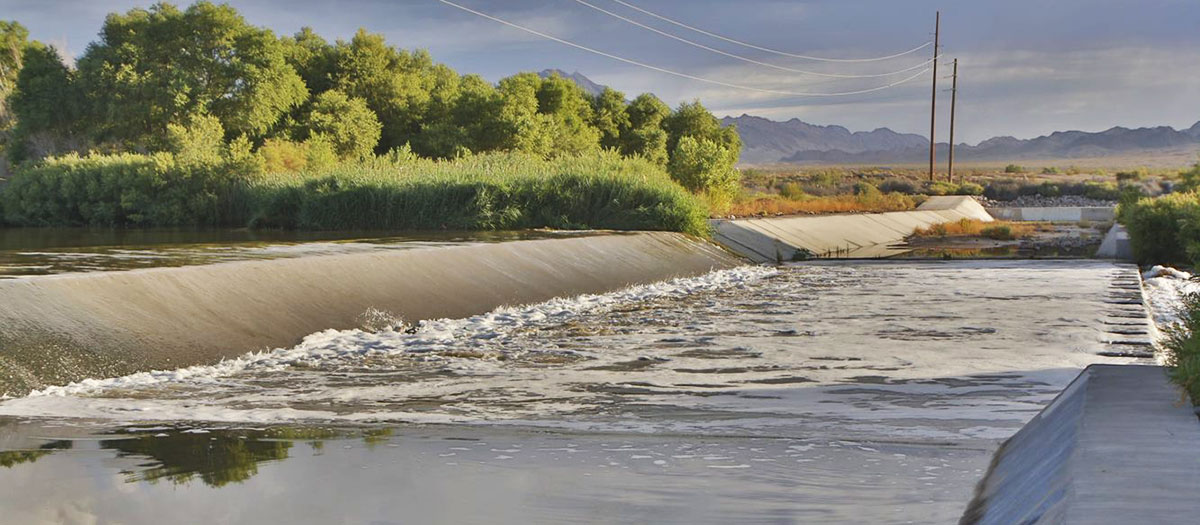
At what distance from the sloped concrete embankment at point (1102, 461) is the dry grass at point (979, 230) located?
1334 inches

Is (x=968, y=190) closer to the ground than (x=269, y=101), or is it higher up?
closer to the ground

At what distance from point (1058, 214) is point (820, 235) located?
29815mm

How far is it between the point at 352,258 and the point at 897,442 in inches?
383

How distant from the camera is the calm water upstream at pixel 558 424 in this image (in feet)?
18.4

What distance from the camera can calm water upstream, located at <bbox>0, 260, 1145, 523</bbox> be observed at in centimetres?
561

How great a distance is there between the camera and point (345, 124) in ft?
178

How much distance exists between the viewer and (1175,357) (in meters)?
6.65

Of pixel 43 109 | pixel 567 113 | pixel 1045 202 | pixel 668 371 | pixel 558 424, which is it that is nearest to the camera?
pixel 558 424

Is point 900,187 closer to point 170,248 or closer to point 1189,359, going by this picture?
point 170,248

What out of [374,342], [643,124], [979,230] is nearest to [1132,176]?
[643,124]

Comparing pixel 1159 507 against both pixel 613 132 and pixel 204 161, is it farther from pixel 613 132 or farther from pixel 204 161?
pixel 613 132

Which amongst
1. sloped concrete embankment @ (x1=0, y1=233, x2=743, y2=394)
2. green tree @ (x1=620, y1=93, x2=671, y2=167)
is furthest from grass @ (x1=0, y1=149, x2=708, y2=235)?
green tree @ (x1=620, y1=93, x2=671, y2=167)

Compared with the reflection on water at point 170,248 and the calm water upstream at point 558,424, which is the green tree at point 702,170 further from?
the calm water upstream at point 558,424

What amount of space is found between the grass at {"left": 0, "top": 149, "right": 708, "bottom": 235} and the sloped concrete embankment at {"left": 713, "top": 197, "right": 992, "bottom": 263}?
1350 mm
